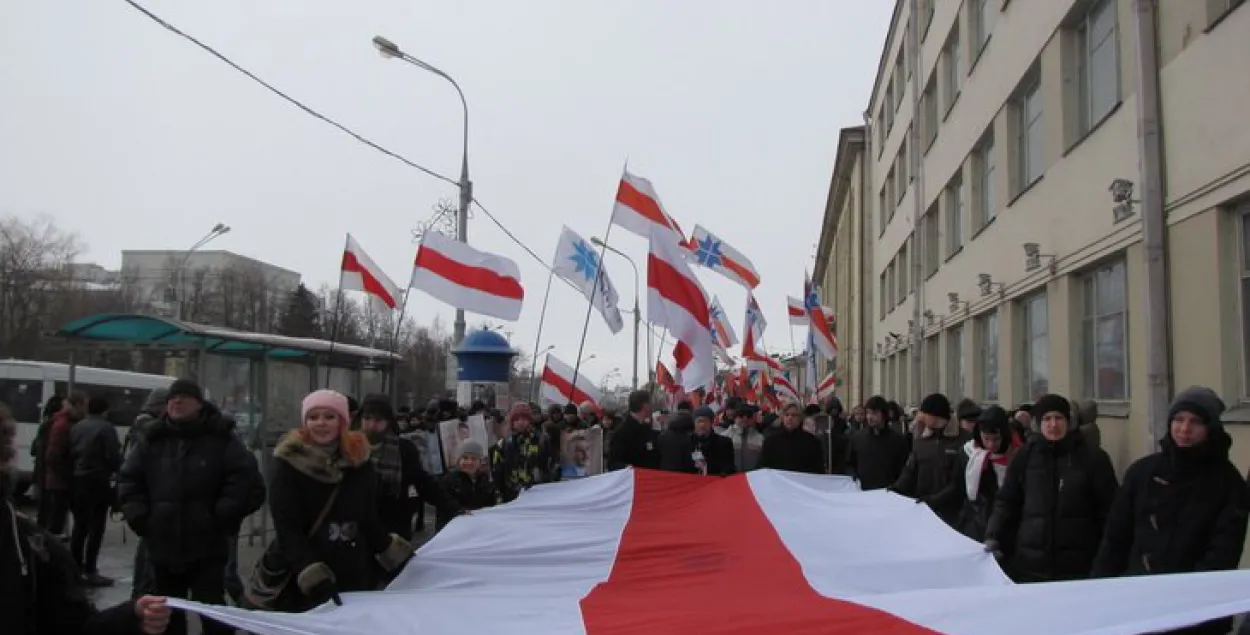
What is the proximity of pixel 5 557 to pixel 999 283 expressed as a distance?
14.4 metres

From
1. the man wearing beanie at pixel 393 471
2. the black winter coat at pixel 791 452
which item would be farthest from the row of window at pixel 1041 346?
the man wearing beanie at pixel 393 471

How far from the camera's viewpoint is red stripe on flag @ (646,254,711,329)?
13.0 meters

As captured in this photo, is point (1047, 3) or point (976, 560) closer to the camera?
point (976, 560)

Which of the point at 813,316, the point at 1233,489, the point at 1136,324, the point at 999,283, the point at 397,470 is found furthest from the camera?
the point at 813,316

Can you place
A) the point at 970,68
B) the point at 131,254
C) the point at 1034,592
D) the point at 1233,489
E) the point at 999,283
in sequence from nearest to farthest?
→ the point at 1034,592
the point at 1233,489
the point at 999,283
the point at 970,68
the point at 131,254

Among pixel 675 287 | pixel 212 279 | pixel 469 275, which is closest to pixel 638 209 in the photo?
pixel 675 287

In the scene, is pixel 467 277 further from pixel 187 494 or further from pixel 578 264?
pixel 187 494

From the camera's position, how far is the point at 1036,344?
13961 millimetres

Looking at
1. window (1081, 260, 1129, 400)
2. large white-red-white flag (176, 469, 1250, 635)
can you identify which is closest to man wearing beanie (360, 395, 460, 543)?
large white-red-white flag (176, 469, 1250, 635)

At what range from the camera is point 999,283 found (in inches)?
607

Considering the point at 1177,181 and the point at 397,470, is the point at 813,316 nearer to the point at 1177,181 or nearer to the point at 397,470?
the point at 1177,181

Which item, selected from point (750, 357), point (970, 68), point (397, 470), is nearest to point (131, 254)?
point (750, 357)

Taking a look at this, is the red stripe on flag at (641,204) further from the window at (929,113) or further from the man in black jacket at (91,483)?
the window at (929,113)

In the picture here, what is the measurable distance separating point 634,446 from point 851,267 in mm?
34998
